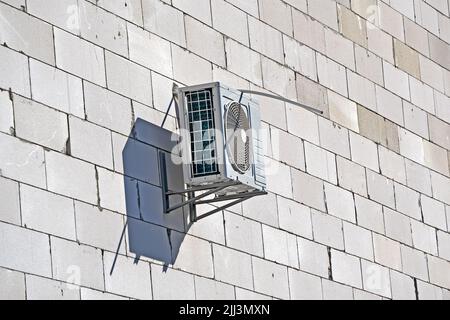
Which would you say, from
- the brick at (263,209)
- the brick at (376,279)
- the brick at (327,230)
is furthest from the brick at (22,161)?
the brick at (376,279)

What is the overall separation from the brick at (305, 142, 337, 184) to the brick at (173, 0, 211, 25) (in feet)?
5.06

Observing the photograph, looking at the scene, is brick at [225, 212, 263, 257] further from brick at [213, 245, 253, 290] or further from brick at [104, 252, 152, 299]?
brick at [104, 252, 152, 299]

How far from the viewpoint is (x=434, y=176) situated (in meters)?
13.5

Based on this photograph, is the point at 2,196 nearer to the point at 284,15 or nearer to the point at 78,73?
the point at 78,73

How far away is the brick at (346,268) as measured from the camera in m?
11.5

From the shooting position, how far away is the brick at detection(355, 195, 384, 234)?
12.0 m

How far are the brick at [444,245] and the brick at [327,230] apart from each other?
189cm

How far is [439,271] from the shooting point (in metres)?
13.1

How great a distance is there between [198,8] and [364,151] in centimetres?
260

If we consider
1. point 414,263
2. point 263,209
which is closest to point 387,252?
point 414,263

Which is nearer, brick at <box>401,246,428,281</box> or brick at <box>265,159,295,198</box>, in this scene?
brick at <box>265,159,295,198</box>

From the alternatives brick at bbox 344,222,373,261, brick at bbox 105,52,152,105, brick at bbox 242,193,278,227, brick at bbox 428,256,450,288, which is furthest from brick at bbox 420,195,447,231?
brick at bbox 105,52,152,105

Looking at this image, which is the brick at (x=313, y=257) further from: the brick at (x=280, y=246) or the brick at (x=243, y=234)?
the brick at (x=243, y=234)

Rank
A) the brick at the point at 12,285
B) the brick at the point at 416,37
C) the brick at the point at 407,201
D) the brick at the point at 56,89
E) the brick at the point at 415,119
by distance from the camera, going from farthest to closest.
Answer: the brick at the point at 416,37, the brick at the point at 415,119, the brick at the point at 407,201, the brick at the point at 56,89, the brick at the point at 12,285
